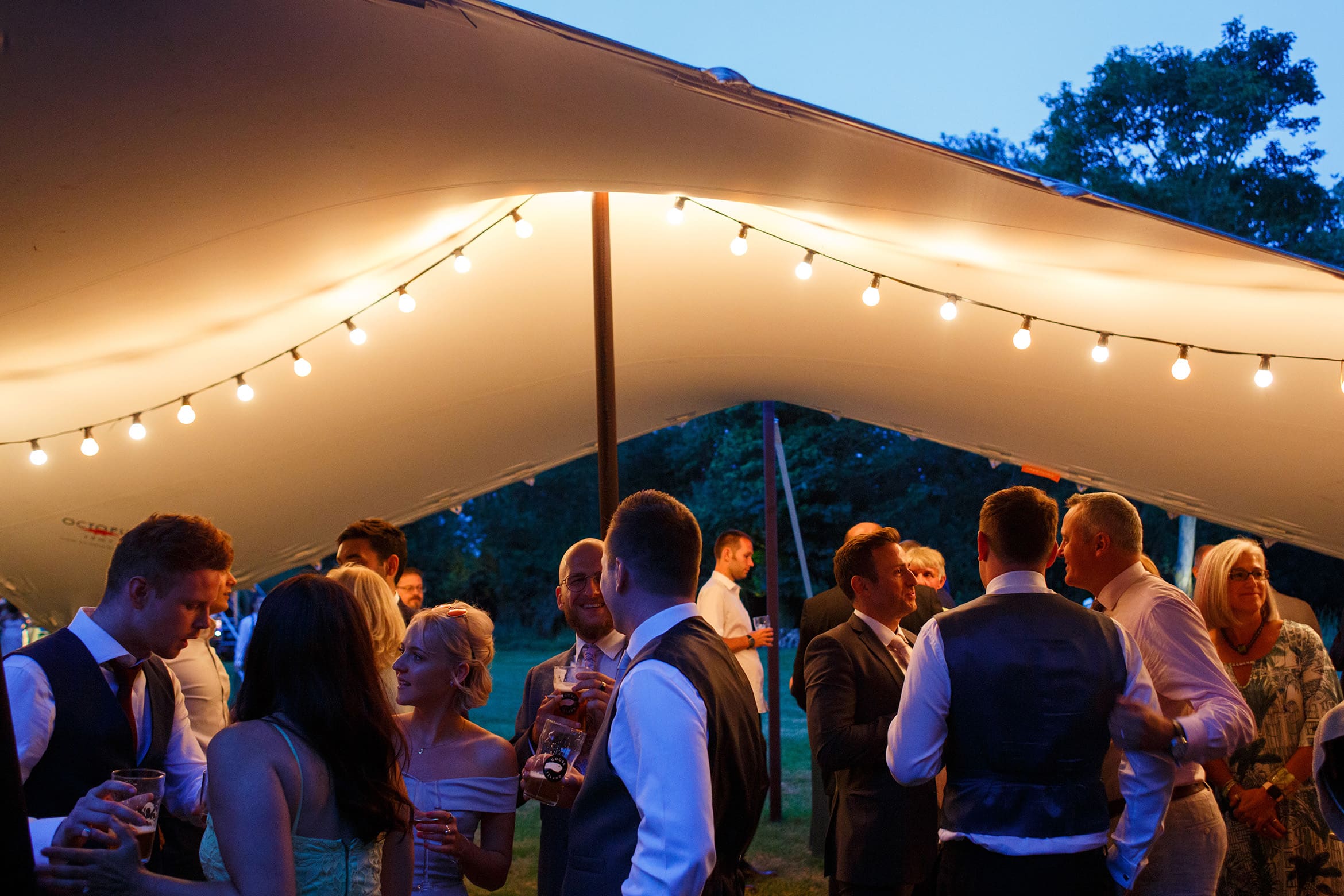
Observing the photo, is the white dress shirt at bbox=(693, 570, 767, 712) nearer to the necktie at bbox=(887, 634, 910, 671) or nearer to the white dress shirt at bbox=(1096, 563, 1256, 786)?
the necktie at bbox=(887, 634, 910, 671)

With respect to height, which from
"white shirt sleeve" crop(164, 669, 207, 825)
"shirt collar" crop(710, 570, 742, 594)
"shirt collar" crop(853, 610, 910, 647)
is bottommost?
"white shirt sleeve" crop(164, 669, 207, 825)

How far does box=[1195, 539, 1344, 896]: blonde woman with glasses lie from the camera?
140 inches

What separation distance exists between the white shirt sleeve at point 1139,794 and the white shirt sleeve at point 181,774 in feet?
7.23

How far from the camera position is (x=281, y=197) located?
9.71 ft

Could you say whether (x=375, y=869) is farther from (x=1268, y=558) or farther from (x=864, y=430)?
(x=864, y=430)

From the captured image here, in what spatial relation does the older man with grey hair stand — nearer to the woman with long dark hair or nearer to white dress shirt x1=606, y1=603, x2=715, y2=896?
white dress shirt x1=606, y1=603, x2=715, y2=896

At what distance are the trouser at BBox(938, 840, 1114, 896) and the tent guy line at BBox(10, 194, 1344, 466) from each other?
7.23ft

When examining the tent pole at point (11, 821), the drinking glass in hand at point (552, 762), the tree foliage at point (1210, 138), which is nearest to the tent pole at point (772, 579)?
the drinking glass in hand at point (552, 762)

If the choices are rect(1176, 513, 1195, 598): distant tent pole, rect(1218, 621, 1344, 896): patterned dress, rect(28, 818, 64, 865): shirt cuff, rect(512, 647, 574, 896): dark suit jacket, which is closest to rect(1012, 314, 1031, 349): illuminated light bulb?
rect(1218, 621, 1344, 896): patterned dress

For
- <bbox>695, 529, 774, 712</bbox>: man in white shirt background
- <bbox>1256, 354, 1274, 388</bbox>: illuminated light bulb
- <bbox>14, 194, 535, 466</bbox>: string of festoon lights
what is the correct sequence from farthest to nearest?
<bbox>695, 529, 774, 712</bbox>: man in white shirt background → <bbox>14, 194, 535, 466</bbox>: string of festoon lights → <bbox>1256, 354, 1274, 388</bbox>: illuminated light bulb

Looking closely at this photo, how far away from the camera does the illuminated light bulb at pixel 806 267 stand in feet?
13.4

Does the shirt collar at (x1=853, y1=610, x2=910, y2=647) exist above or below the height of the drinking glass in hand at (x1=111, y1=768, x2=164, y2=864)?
above

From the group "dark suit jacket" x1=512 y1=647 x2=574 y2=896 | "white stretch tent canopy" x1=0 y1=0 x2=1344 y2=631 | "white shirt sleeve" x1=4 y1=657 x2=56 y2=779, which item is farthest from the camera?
"dark suit jacket" x1=512 y1=647 x2=574 y2=896

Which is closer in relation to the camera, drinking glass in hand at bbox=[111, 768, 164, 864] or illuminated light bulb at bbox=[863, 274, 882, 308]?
drinking glass in hand at bbox=[111, 768, 164, 864]
